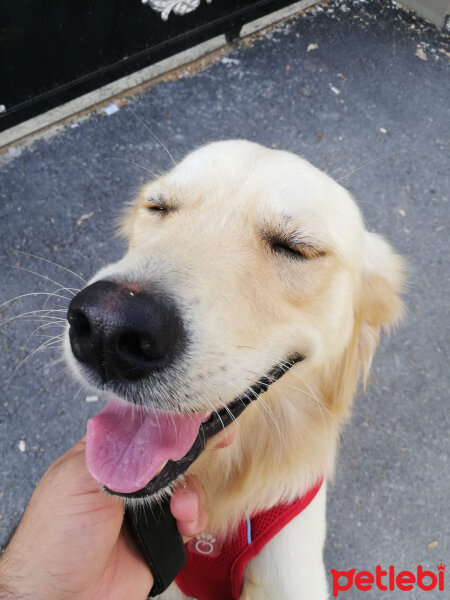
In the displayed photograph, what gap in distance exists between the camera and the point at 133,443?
5.19ft

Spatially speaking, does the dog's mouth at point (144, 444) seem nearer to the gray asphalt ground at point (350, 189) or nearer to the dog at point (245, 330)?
the dog at point (245, 330)

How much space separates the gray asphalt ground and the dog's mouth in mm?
1290

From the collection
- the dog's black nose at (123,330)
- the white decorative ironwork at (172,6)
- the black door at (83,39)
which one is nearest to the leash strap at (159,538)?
the dog's black nose at (123,330)

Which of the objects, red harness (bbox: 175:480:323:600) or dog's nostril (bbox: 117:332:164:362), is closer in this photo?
dog's nostril (bbox: 117:332:164:362)

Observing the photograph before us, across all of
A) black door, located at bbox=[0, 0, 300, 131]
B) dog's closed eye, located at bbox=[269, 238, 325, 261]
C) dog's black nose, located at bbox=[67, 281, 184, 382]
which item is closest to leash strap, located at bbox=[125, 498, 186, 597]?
dog's black nose, located at bbox=[67, 281, 184, 382]

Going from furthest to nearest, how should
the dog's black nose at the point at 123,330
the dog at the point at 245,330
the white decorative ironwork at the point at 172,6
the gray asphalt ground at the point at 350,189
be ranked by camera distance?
the white decorative ironwork at the point at 172,6, the gray asphalt ground at the point at 350,189, the dog at the point at 245,330, the dog's black nose at the point at 123,330

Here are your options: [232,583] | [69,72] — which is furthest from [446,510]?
[69,72]

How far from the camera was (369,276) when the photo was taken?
85.8 inches

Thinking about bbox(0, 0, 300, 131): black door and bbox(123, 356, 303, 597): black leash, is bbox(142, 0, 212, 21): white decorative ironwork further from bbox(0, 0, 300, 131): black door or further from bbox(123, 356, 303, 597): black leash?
bbox(123, 356, 303, 597): black leash

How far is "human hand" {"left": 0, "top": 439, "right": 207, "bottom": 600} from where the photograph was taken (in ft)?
5.41

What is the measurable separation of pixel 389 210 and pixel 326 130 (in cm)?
83

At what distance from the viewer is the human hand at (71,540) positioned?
5.41 feet

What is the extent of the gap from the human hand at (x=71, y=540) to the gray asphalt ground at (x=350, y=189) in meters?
0.98
